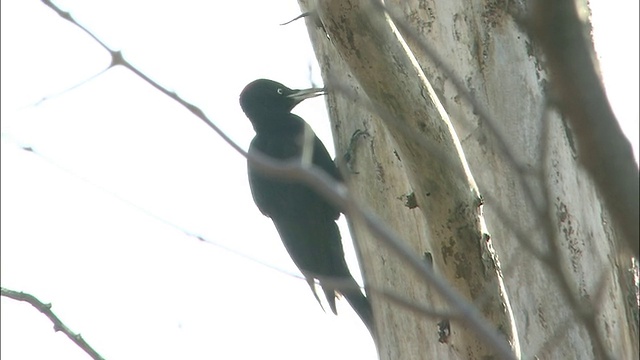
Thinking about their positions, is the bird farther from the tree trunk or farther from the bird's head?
the tree trunk

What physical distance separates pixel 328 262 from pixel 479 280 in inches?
96.7

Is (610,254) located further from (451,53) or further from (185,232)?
(185,232)

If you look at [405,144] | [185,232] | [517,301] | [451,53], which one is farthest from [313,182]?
[451,53]

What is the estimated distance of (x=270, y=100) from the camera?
5676 millimetres

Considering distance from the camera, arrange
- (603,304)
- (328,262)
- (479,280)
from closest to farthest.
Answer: (479,280) → (603,304) → (328,262)

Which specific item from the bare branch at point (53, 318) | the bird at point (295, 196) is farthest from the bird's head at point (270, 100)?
the bare branch at point (53, 318)

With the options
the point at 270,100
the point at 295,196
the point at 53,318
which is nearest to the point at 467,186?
the point at 53,318

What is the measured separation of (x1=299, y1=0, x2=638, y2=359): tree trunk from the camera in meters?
2.62

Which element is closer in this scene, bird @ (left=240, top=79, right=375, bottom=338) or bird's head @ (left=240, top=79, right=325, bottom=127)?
bird @ (left=240, top=79, right=375, bottom=338)

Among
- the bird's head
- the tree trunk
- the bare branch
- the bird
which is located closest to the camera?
the bare branch

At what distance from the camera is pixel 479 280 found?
2.61m

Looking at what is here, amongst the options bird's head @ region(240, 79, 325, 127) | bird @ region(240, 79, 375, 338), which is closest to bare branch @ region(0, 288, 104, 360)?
bird @ region(240, 79, 375, 338)

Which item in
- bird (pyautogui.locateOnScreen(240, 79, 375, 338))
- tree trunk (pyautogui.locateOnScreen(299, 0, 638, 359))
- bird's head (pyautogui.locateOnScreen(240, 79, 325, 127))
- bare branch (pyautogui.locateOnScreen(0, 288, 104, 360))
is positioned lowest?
bare branch (pyautogui.locateOnScreen(0, 288, 104, 360))

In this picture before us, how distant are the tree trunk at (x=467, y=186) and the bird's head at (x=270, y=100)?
5.04 feet
